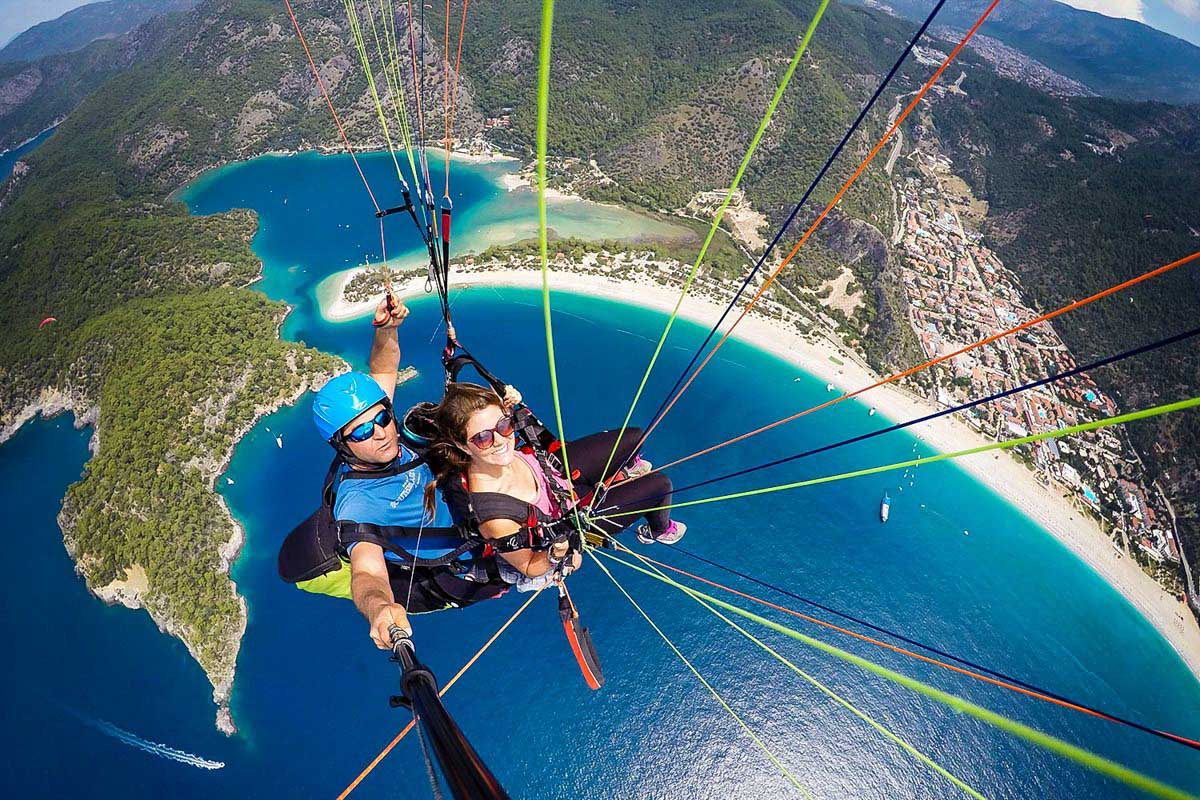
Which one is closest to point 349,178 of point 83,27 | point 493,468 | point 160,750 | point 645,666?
point 160,750

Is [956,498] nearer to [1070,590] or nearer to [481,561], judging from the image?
[1070,590]

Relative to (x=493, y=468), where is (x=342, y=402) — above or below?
above

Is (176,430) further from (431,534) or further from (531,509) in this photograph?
(531,509)

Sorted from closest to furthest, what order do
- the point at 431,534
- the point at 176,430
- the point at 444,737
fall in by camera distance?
the point at 444,737 < the point at 431,534 < the point at 176,430

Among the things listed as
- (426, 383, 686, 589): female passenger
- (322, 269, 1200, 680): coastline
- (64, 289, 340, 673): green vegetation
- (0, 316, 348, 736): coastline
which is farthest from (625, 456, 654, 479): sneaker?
(64, 289, 340, 673): green vegetation

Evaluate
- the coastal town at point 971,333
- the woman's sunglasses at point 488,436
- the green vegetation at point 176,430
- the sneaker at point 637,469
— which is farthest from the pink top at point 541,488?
the coastal town at point 971,333
